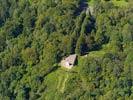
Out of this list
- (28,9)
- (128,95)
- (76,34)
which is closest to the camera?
(128,95)

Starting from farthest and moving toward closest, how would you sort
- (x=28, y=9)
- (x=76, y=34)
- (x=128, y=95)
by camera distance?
(x=28, y=9) < (x=76, y=34) < (x=128, y=95)

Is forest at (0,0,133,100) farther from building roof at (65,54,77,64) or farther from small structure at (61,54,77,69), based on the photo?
building roof at (65,54,77,64)

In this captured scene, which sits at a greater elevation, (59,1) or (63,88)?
(59,1)

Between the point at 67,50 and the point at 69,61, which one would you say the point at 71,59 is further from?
the point at 67,50

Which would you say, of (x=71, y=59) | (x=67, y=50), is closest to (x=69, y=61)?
(x=71, y=59)

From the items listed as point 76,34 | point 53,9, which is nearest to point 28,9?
point 53,9

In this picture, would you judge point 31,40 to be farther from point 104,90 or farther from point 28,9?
point 104,90
